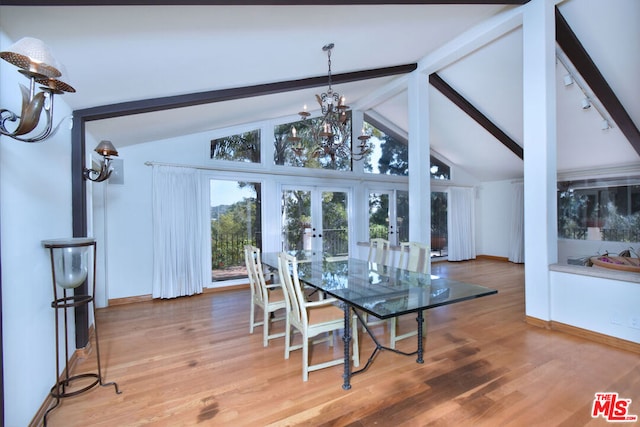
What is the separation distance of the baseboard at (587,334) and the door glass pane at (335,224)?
3.46 meters

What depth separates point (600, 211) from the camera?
6.08 meters

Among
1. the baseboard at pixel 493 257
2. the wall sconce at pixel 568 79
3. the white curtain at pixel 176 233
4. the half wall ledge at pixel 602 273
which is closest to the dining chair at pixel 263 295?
the white curtain at pixel 176 233

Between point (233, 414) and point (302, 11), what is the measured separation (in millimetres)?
2916

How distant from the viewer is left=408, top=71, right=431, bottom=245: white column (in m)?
4.54

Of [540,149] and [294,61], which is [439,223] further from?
[294,61]

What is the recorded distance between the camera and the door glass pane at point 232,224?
5.06 metres

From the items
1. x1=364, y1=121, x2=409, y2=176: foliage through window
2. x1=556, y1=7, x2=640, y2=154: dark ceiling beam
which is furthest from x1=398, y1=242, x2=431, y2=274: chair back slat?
x1=364, y1=121, x2=409, y2=176: foliage through window

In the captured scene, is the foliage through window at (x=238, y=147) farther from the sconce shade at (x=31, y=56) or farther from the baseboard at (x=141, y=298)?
the sconce shade at (x=31, y=56)

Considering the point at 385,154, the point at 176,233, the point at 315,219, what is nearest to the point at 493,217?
the point at 385,154

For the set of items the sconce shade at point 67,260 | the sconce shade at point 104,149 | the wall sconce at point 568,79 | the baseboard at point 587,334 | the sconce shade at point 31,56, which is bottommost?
the baseboard at point 587,334

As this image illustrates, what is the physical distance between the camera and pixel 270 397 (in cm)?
206

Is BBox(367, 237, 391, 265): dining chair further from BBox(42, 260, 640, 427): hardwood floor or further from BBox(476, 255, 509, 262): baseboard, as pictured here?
BBox(476, 255, 509, 262): baseboard

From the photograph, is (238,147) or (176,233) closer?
(176,233)

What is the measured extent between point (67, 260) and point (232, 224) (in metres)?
3.25
